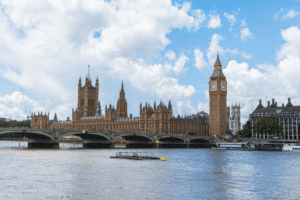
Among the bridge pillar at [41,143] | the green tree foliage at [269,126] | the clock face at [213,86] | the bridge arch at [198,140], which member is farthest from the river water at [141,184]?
the clock face at [213,86]

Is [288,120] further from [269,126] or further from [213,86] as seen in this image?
[213,86]

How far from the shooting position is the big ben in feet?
634

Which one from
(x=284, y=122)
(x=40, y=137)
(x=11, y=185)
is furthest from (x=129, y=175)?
(x=284, y=122)

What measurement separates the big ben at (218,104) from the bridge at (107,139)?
36387 mm

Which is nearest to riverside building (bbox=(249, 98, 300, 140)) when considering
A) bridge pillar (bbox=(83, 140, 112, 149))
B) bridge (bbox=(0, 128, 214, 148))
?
bridge (bbox=(0, 128, 214, 148))

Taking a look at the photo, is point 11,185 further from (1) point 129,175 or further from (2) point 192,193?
(2) point 192,193

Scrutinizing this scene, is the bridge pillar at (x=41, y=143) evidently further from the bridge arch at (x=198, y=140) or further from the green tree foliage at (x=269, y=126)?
the green tree foliage at (x=269, y=126)

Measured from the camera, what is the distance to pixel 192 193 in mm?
32938

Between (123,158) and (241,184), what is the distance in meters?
35.9

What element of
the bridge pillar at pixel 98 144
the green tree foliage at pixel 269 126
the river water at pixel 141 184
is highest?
the green tree foliage at pixel 269 126

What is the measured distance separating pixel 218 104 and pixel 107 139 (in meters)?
82.9

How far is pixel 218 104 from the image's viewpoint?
193125 mm

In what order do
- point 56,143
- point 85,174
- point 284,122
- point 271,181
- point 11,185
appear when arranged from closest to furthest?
point 11,185, point 271,181, point 85,174, point 56,143, point 284,122

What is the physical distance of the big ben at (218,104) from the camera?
193125 mm
